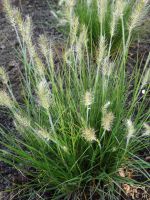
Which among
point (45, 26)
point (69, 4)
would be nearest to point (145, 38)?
point (45, 26)

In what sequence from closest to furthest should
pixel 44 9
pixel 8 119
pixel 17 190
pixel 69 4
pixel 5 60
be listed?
pixel 69 4 < pixel 17 190 < pixel 8 119 < pixel 5 60 < pixel 44 9

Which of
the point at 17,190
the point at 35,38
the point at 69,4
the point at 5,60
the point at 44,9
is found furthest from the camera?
the point at 44,9

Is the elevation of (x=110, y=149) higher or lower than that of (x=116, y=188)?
higher

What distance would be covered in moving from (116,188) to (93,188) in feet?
0.54

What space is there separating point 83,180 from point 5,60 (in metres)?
1.82

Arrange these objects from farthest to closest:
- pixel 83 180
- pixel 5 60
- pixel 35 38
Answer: pixel 35 38 < pixel 5 60 < pixel 83 180

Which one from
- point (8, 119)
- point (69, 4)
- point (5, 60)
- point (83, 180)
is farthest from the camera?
point (5, 60)

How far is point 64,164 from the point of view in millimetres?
1885

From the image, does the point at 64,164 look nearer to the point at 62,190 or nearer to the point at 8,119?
the point at 62,190

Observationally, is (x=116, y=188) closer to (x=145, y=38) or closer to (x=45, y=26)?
(x=145, y=38)

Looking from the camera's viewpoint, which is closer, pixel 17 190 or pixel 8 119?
pixel 17 190

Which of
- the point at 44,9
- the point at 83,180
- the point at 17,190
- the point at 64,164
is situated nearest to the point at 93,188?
the point at 83,180

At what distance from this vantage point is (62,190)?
2.05 metres

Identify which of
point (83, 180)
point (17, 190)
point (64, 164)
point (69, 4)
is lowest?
point (17, 190)
